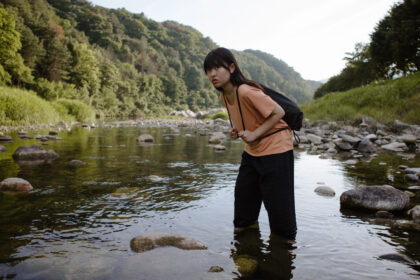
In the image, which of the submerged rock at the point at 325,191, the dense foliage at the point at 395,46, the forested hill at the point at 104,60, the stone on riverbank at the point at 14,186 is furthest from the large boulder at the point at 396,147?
the forested hill at the point at 104,60

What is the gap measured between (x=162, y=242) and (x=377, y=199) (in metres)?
2.72

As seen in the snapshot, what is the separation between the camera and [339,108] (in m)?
18.3

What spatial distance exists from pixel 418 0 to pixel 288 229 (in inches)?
1102

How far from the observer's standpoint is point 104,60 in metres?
57.0

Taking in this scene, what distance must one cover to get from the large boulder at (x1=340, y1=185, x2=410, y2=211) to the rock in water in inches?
86.9

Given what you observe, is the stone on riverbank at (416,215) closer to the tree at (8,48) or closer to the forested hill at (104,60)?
the forested hill at (104,60)

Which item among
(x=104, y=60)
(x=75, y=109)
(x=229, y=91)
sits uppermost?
(x=104, y=60)

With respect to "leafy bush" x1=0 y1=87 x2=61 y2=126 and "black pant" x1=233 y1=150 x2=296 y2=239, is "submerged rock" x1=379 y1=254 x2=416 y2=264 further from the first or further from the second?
"leafy bush" x1=0 y1=87 x2=61 y2=126

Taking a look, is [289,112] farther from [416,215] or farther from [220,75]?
[416,215]

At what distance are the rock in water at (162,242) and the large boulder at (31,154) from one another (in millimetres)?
5442

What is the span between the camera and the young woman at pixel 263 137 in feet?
8.29

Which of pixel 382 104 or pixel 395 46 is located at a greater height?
pixel 395 46

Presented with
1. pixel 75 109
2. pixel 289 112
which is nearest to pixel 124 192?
pixel 289 112

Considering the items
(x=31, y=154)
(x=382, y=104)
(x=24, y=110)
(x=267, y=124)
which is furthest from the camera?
(x=24, y=110)
